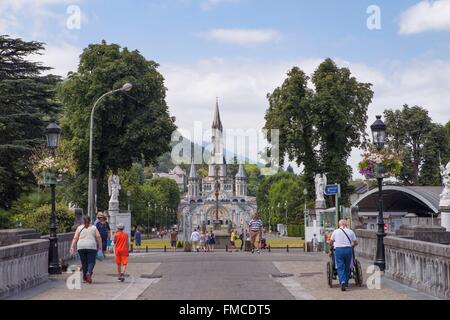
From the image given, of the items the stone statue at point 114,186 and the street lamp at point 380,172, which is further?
the stone statue at point 114,186

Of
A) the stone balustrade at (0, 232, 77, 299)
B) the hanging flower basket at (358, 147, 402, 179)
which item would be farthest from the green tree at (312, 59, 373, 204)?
the stone balustrade at (0, 232, 77, 299)

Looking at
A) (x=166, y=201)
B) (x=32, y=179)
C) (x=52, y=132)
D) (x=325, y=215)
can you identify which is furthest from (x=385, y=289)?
(x=166, y=201)

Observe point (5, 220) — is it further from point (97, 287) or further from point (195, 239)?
point (97, 287)

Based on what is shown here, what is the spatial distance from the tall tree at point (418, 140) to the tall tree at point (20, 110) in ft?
142

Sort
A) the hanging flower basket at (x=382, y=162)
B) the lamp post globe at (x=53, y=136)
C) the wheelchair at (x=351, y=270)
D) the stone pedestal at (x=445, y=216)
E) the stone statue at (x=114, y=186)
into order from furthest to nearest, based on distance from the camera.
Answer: the stone statue at (x=114, y=186) → the stone pedestal at (x=445, y=216) → the hanging flower basket at (x=382, y=162) → the lamp post globe at (x=53, y=136) → the wheelchair at (x=351, y=270)

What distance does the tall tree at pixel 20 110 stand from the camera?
136 feet

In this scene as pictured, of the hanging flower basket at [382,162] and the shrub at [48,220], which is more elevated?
the hanging flower basket at [382,162]

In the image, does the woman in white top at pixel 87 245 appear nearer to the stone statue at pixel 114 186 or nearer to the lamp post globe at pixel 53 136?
the lamp post globe at pixel 53 136

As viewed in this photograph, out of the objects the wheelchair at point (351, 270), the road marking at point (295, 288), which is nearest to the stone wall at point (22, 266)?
the road marking at point (295, 288)

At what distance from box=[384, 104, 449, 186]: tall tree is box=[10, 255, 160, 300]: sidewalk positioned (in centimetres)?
6241

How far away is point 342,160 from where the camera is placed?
2288 inches

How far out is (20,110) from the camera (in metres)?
45.9
